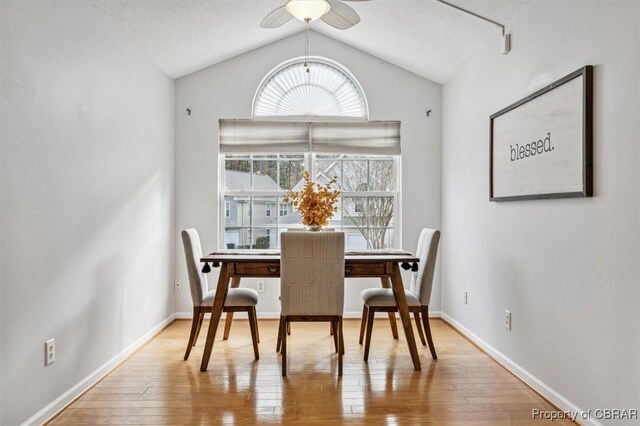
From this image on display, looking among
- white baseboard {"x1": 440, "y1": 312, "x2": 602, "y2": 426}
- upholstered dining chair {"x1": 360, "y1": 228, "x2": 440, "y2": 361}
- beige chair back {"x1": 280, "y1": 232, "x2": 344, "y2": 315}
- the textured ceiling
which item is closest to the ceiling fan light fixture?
the textured ceiling

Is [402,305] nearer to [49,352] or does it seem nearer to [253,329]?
[253,329]

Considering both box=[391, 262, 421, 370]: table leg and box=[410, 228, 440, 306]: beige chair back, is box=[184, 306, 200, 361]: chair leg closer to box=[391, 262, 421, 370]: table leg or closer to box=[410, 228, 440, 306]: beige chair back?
box=[391, 262, 421, 370]: table leg

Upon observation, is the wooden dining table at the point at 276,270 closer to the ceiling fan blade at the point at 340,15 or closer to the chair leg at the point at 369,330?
the chair leg at the point at 369,330

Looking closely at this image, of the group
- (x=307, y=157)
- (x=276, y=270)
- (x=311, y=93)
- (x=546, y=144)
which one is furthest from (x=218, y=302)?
(x=311, y=93)

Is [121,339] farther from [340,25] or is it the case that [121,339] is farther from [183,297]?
[340,25]

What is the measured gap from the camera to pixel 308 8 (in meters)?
2.56

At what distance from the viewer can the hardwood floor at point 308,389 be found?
2311 mm

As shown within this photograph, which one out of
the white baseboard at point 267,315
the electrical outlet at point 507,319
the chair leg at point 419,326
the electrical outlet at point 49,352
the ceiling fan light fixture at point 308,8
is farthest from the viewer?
the white baseboard at point 267,315

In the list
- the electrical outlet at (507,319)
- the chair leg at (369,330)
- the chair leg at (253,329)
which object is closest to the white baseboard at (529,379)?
the electrical outlet at (507,319)

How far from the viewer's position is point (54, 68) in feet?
7.75

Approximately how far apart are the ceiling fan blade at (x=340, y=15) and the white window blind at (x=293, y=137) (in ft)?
5.71

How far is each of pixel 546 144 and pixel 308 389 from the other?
1991 millimetres

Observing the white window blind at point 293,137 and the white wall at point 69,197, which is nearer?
the white wall at point 69,197

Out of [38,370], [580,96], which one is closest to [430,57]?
[580,96]
